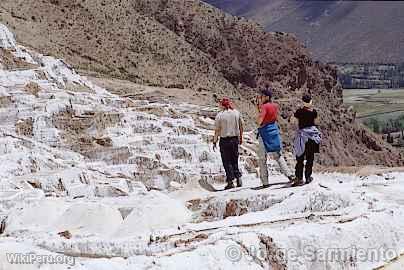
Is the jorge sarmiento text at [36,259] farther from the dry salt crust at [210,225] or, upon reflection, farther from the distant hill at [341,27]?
the distant hill at [341,27]

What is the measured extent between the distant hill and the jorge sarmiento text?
1506 centimetres

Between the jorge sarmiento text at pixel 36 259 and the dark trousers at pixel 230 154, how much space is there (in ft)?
14.5

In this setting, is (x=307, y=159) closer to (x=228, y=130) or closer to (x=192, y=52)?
(x=228, y=130)

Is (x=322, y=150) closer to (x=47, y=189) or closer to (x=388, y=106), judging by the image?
(x=388, y=106)

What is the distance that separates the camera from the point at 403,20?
95.7 feet

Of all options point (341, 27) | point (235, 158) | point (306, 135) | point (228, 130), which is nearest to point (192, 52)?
point (341, 27)

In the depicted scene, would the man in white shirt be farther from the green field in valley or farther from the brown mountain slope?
the brown mountain slope

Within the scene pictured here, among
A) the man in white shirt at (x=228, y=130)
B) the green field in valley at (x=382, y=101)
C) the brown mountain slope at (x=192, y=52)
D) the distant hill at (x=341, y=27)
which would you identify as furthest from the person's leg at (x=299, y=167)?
the brown mountain slope at (x=192, y=52)

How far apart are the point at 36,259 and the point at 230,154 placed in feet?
15.4

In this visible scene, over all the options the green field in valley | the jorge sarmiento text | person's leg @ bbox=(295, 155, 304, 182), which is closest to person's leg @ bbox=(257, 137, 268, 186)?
person's leg @ bbox=(295, 155, 304, 182)

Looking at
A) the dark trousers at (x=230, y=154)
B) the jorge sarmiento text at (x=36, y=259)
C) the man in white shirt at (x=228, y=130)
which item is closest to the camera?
the jorge sarmiento text at (x=36, y=259)

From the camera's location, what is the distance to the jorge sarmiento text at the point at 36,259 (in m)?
6.96

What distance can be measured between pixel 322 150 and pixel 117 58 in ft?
46.3

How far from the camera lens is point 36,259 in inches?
279
